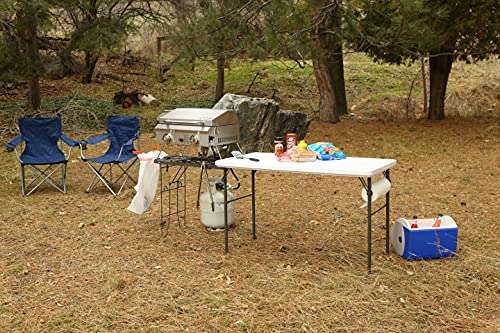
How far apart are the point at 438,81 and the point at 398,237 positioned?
6006 millimetres

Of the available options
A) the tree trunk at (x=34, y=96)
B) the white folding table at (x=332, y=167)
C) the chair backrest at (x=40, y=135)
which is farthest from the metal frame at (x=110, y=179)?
the tree trunk at (x=34, y=96)

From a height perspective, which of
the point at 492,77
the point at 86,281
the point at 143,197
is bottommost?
the point at 86,281

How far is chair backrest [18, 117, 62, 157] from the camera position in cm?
588

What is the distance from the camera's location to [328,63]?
9.24m

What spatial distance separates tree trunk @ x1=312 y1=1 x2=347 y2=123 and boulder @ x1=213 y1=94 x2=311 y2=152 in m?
0.92

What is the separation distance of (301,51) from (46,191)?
327cm

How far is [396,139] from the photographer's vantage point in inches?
322

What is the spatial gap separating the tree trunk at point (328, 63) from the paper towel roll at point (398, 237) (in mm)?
3500

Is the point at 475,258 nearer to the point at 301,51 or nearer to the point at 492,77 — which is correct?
the point at 301,51

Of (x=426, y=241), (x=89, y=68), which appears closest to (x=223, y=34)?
(x=426, y=241)

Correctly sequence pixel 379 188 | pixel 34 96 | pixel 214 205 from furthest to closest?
pixel 34 96 → pixel 214 205 → pixel 379 188

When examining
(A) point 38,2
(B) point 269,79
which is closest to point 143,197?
(A) point 38,2

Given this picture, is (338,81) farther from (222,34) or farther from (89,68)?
(89,68)

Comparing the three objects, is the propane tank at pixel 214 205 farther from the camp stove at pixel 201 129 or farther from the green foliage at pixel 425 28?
the green foliage at pixel 425 28
